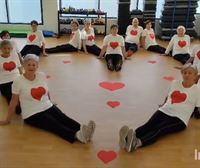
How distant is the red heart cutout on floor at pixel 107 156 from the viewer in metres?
2.72

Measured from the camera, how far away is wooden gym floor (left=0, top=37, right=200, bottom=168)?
2715mm

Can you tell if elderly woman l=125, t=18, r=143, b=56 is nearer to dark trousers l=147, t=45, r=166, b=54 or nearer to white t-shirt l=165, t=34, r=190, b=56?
dark trousers l=147, t=45, r=166, b=54

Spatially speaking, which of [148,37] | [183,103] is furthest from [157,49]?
[183,103]

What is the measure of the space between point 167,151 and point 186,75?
801 mm

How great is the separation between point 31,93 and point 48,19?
5197 mm

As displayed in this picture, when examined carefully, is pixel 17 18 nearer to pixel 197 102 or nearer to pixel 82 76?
pixel 82 76

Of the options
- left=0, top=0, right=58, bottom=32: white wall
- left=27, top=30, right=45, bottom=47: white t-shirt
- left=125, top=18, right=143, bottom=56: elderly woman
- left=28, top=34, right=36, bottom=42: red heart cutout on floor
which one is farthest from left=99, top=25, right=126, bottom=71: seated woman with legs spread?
A: left=0, top=0, right=58, bottom=32: white wall

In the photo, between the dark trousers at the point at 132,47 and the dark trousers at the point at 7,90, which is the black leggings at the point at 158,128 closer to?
the dark trousers at the point at 7,90

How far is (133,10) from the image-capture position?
743cm

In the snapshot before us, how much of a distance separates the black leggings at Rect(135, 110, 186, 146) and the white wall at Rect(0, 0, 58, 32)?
5.47 metres

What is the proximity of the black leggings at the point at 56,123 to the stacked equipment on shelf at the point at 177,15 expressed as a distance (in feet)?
16.7

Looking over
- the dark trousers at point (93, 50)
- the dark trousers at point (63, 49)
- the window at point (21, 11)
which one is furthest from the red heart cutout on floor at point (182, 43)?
the window at point (21, 11)

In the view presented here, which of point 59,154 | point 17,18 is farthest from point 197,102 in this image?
point 17,18

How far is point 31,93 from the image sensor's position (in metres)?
3.02
